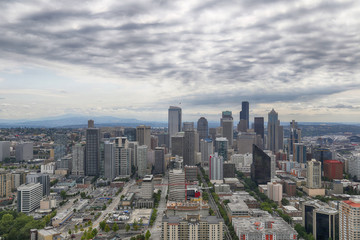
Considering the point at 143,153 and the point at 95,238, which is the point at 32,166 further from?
the point at 95,238

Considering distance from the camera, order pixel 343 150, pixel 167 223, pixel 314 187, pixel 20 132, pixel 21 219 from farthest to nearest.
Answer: pixel 20 132, pixel 343 150, pixel 314 187, pixel 21 219, pixel 167 223

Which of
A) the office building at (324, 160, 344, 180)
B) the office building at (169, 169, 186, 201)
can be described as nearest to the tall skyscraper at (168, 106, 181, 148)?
the office building at (324, 160, 344, 180)

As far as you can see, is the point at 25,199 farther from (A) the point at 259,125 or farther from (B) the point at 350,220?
(A) the point at 259,125

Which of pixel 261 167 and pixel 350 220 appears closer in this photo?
pixel 350 220

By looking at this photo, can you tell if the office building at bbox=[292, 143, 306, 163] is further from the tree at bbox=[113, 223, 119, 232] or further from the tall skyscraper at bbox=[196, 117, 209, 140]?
the tree at bbox=[113, 223, 119, 232]

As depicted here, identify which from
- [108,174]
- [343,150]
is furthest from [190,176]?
[343,150]

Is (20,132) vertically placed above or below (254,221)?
above

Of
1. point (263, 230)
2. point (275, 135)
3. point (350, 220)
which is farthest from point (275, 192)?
point (275, 135)

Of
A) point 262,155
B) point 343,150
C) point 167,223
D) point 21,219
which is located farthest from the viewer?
point 343,150
